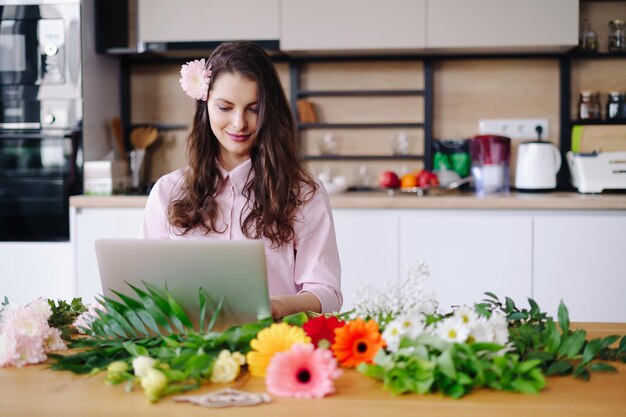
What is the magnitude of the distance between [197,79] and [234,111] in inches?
5.8

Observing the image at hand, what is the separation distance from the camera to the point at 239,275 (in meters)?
1.27

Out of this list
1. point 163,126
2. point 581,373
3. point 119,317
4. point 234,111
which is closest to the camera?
point 581,373

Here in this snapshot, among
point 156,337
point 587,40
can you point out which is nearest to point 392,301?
point 156,337

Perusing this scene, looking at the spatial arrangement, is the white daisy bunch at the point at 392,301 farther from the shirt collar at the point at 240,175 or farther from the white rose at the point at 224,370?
the shirt collar at the point at 240,175

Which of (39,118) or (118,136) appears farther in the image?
(118,136)

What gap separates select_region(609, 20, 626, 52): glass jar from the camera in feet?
11.7

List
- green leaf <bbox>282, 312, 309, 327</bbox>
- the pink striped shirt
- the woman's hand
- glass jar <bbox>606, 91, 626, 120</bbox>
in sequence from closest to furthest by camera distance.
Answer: green leaf <bbox>282, 312, 309, 327</bbox>
the woman's hand
the pink striped shirt
glass jar <bbox>606, 91, 626, 120</bbox>

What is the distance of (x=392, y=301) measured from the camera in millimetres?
1280

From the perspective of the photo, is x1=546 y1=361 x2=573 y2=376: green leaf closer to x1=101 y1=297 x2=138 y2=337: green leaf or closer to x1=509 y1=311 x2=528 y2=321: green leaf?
x1=509 y1=311 x2=528 y2=321: green leaf

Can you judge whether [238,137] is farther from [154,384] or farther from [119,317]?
[154,384]

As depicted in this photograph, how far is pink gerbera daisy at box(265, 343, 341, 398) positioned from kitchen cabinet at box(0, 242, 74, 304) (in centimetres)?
244

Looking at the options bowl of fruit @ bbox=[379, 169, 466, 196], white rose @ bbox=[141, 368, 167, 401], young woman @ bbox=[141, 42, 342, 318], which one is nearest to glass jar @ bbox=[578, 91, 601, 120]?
bowl of fruit @ bbox=[379, 169, 466, 196]

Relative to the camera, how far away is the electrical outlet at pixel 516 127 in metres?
3.69

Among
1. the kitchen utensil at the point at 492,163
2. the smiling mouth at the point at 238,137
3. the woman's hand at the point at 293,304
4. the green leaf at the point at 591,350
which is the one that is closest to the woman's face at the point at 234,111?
the smiling mouth at the point at 238,137
